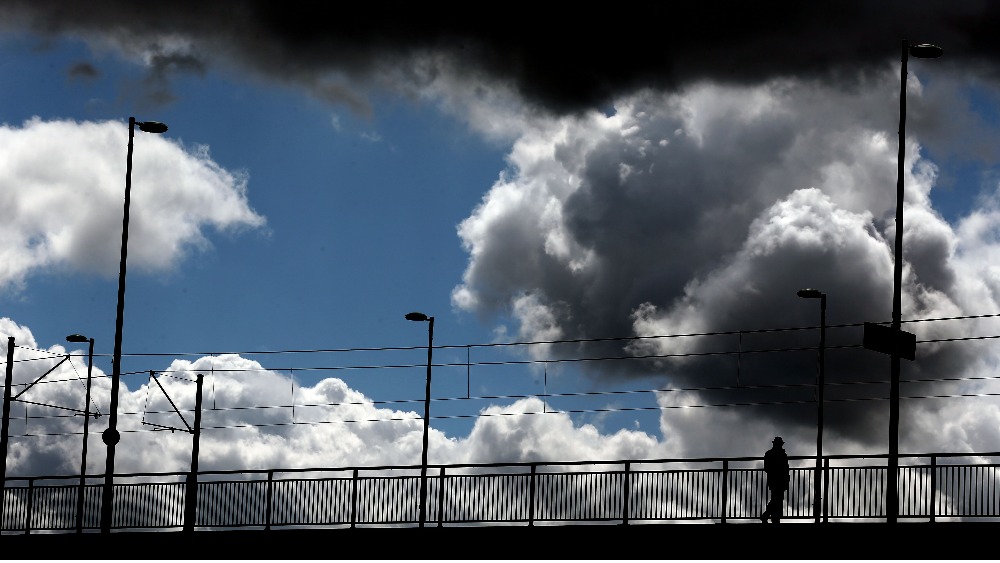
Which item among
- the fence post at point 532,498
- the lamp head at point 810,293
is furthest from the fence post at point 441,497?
the lamp head at point 810,293

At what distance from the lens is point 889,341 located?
30.3m

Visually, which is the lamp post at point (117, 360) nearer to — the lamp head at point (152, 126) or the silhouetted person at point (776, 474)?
the lamp head at point (152, 126)

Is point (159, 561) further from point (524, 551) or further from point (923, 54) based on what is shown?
point (923, 54)

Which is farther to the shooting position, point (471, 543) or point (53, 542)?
point (53, 542)

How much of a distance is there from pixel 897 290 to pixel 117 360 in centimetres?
1671

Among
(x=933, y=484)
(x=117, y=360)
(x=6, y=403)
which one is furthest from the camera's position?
(x=6, y=403)

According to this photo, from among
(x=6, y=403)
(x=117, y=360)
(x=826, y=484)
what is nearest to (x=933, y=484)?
(x=826, y=484)

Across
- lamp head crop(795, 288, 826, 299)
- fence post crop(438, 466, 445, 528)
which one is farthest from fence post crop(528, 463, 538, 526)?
lamp head crop(795, 288, 826, 299)

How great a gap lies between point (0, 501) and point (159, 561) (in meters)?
5.86

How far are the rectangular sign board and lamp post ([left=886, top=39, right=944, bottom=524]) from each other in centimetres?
6

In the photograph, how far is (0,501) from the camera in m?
34.2

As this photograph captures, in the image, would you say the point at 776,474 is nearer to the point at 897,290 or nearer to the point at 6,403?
the point at 897,290

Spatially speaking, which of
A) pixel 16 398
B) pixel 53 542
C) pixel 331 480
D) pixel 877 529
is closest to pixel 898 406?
pixel 877 529

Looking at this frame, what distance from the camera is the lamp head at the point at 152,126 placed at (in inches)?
1540
